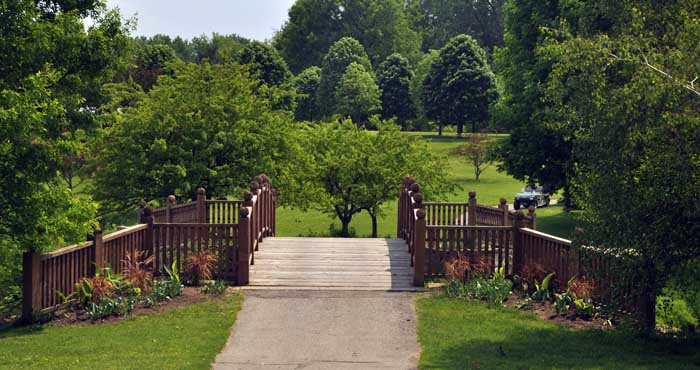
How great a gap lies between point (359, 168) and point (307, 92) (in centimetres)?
6100

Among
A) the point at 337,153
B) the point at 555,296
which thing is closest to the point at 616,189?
the point at 555,296

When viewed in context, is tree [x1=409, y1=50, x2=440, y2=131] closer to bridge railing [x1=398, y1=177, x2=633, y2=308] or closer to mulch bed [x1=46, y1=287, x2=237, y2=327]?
bridge railing [x1=398, y1=177, x2=633, y2=308]

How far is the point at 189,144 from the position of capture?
28.1m

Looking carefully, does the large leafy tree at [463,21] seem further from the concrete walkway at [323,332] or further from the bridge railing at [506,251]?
the concrete walkway at [323,332]

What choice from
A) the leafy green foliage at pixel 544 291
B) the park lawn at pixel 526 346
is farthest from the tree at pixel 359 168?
the park lawn at pixel 526 346

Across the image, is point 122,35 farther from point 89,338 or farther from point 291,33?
point 291,33

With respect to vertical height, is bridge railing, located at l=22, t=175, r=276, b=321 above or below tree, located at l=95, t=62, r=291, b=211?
A: below

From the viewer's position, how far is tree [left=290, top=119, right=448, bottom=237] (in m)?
31.1

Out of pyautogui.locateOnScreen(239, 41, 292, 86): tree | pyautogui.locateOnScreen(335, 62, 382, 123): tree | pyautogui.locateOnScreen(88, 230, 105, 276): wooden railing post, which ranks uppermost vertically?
pyautogui.locateOnScreen(239, 41, 292, 86): tree

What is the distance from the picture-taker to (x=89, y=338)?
11.9 m

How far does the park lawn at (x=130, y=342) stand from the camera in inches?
407

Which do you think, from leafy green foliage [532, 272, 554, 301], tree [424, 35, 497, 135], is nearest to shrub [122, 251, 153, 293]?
leafy green foliage [532, 272, 554, 301]

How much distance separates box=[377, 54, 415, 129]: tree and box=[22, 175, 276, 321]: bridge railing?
67.4 meters

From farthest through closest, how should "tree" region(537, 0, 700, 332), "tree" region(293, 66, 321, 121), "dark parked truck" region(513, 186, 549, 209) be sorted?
1. "tree" region(293, 66, 321, 121)
2. "dark parked truck" region(513, 186, 549, 209)
3. "tree" region(537, 0, 700, 332)
